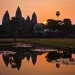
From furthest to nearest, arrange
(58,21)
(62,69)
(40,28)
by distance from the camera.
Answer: (40,28) → (58,21) → (62,69)

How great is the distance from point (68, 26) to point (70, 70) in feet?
493

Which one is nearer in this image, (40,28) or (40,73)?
(40,73)

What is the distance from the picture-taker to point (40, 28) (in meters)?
192

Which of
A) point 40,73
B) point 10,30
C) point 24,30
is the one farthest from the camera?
point 24,30

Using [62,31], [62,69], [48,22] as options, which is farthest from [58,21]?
[62,69]

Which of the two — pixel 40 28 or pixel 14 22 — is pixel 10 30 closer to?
pixel 14 22

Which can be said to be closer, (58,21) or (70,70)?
(70,70)

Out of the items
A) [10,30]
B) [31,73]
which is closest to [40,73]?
[31,73]

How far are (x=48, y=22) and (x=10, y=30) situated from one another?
38047mm

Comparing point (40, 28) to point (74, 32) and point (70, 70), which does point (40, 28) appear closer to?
point (74, 32)

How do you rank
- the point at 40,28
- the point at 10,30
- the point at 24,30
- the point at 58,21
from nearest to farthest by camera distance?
the point at 10,30
the point at 58,21
the point at 24,30
the point at 40,28

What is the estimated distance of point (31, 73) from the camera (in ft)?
65.7

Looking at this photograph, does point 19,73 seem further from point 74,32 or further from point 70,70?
point 74,32

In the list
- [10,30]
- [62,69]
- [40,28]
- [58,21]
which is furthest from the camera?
[40,28]
